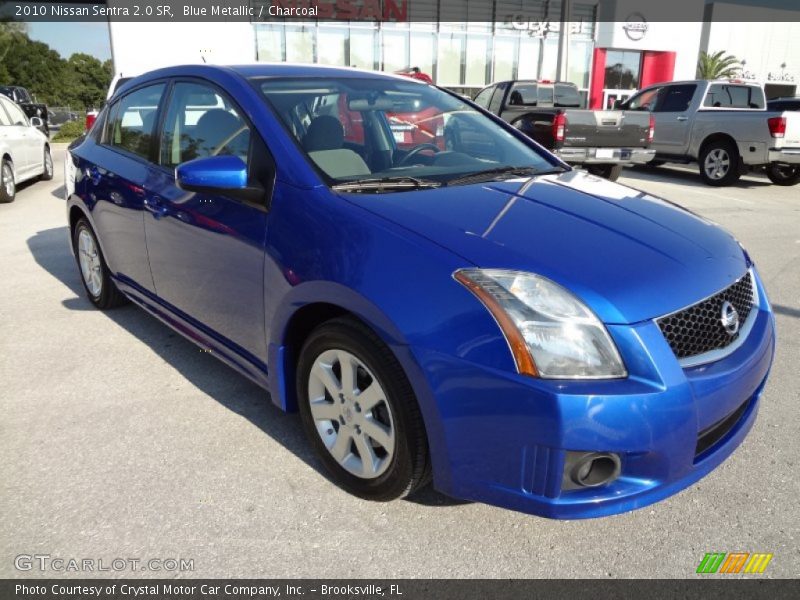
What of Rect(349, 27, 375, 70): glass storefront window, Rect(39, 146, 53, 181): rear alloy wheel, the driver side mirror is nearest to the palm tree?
Rect(349, 27, 375, 70): glass storefront window

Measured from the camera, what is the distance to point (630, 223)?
8.51 feet

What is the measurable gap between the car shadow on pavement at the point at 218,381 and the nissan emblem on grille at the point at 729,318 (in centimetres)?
120

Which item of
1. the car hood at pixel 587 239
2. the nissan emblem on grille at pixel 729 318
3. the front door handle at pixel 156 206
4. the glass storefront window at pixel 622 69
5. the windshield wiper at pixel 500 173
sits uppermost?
the glass storefront window at pixel 622 69

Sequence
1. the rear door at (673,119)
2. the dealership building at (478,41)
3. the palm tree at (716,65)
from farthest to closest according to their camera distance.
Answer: the palm tree at (716,65) → the dealership building at (478,41) → the rear door at (673,119)

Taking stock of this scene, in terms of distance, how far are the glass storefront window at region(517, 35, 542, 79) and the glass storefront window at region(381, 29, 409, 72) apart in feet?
18.5

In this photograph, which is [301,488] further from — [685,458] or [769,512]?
[769,512]

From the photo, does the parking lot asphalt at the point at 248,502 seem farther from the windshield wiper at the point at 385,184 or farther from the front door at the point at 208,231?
the windshield wiper at the point at 385,184

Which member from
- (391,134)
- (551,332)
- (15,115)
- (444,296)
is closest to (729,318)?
(551,332)

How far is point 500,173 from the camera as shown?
10.4 feet

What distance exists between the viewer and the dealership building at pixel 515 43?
26312 mm

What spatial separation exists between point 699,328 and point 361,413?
123cm

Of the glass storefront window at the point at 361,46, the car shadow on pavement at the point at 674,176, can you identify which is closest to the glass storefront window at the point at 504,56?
the glass storefront window at the point at 361,46

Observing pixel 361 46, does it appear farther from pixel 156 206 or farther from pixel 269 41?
pixel 156 206

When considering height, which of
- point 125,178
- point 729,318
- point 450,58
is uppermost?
point 450,58
